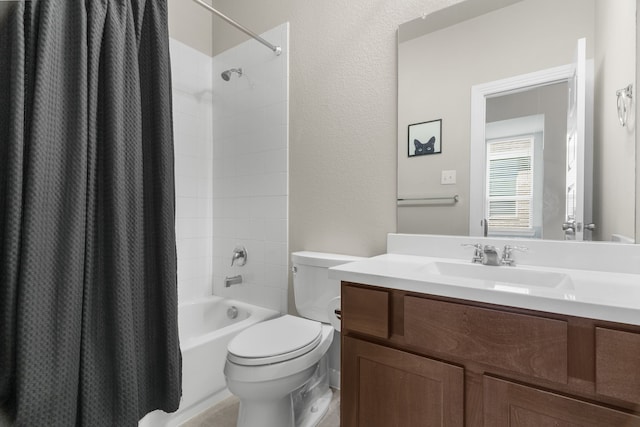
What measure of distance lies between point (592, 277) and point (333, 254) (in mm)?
1086

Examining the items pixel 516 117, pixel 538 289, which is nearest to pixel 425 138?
pixel 516 117

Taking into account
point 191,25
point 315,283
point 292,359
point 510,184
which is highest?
point 191,25

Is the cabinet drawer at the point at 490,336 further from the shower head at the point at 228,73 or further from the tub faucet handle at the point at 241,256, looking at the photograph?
the shower head at the point at 228,73

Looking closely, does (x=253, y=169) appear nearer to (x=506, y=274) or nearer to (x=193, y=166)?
(x=193, y=166)

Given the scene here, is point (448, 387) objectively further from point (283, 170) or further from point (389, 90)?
point (283, 170)

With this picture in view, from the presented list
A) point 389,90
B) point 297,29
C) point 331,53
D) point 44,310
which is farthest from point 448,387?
point 297,29

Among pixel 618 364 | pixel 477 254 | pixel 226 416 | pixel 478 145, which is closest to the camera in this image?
pixel 618 364

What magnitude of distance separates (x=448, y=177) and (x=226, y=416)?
1586 millimetres

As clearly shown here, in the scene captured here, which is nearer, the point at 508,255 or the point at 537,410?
the point at 537,410

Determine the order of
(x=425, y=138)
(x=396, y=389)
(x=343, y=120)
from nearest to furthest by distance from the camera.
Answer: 1. (x=396, y=389)
2. (x=425, y=138)
3. (x=343, y=120)

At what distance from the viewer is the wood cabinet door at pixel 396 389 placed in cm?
88

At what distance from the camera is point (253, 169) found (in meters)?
2.13

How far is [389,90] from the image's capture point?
1563mm

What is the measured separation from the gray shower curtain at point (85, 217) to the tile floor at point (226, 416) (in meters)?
0.49
